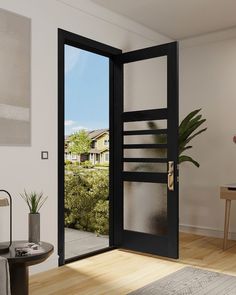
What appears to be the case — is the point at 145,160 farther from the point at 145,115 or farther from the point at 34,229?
the point at 34,229

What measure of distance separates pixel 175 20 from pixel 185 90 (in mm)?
1100

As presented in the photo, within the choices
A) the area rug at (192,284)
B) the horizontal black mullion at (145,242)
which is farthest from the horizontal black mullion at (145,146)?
the area rug at (192,284)

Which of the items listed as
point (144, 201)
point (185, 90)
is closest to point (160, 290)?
point (144, 201)

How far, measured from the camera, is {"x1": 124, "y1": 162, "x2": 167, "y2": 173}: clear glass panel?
402 cm

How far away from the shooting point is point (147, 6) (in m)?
4.11

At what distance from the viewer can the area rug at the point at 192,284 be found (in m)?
2.91

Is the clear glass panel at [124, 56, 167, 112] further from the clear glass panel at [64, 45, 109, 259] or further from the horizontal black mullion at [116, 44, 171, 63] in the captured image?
the clear glass panel at [64, 45, 109, 259]

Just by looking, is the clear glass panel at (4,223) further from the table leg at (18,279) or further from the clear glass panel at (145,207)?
the clear glass panel at (145,207)

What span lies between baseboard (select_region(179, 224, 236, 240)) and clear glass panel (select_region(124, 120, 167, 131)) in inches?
70.9

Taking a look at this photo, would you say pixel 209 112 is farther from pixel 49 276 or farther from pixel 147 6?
pixel 49 276

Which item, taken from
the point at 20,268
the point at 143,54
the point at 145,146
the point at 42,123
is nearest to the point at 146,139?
the point at 145,146

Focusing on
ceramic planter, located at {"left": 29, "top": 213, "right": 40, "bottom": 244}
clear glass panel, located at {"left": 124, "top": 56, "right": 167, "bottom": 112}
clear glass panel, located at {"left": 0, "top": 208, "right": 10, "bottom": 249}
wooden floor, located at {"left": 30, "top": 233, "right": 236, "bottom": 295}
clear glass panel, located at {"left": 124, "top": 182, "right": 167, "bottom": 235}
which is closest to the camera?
ceramic planter, located at {"left": 29, "top": 213, "right": 40, "bottom": 244}

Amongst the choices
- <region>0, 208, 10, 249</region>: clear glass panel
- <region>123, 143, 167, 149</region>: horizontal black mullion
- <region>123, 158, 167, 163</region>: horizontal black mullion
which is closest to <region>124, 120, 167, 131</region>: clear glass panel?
<region>123, 143, 167, 149</region>: horizontal black mullion

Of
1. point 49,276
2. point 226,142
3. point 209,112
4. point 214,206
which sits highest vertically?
point 209,112
